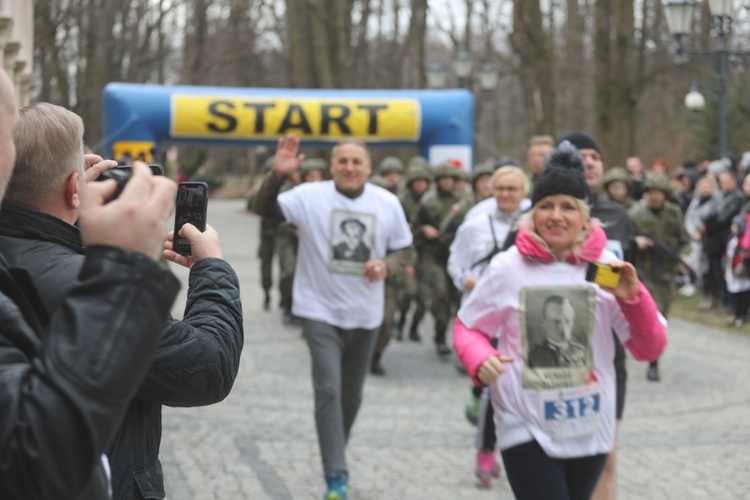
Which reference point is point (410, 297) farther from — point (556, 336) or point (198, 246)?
point (198, 246)

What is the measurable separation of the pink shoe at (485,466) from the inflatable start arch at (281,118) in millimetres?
8936

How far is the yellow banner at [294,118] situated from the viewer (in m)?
15.6

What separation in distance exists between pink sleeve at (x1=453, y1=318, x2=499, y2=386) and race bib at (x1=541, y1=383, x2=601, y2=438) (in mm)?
282

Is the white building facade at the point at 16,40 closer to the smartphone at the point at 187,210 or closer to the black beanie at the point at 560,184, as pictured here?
the black beanie at the point at 560,184

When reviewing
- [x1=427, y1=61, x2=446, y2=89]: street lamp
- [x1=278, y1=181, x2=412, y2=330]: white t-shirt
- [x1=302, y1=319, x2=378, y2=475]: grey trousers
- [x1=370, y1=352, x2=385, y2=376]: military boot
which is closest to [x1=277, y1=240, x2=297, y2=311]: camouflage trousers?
[x1=370, y1=352, x2=385, y2=376]: military boot

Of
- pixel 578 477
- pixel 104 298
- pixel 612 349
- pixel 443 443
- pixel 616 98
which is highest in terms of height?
pixel 616 98

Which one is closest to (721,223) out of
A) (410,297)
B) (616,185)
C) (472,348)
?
(410,297)

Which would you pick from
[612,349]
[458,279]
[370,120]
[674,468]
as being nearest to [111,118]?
[370,120]

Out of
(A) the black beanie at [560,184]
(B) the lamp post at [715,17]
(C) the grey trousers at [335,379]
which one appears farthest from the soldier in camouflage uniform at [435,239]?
(A) the black beanie at [560,184]

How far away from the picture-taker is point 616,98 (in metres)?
22.3

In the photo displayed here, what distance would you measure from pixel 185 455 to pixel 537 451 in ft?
12.8

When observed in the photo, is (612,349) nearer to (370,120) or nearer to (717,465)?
(717,465)

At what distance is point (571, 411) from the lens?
14.7 feet

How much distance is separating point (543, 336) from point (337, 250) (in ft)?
9.05
